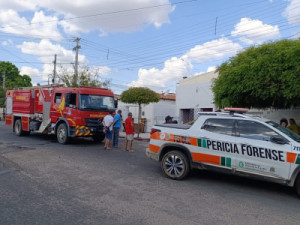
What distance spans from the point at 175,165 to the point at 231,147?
4.86ft

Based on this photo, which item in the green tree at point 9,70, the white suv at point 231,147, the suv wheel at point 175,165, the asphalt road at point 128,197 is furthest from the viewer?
the green tree at point 9,70

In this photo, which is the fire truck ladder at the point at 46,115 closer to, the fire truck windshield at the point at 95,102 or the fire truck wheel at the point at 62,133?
the fire truck wheel at the point at 62,133

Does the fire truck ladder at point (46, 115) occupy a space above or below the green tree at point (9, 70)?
below

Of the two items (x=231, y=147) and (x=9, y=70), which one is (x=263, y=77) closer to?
(x=231, y=147)

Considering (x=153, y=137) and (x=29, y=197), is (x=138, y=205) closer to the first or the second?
(x=29, y=197)

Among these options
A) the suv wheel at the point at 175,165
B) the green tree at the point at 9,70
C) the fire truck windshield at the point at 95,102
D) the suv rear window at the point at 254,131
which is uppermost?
the green tree at the point at 9,70

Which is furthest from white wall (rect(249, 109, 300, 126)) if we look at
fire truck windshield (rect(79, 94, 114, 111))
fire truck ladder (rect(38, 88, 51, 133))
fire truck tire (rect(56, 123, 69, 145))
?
fire truck ladder (rect(38, 88, 51, 133))

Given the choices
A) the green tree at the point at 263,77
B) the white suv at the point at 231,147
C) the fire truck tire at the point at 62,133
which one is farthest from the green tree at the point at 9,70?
the white suv at the point at 231,147

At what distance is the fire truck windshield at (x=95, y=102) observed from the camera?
37.5 ft

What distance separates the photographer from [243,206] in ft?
15.8

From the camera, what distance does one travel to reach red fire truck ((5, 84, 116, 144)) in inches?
448

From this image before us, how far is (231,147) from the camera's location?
582cm

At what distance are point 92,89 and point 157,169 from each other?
19.2 feet

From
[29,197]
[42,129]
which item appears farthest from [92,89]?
[29,197]
